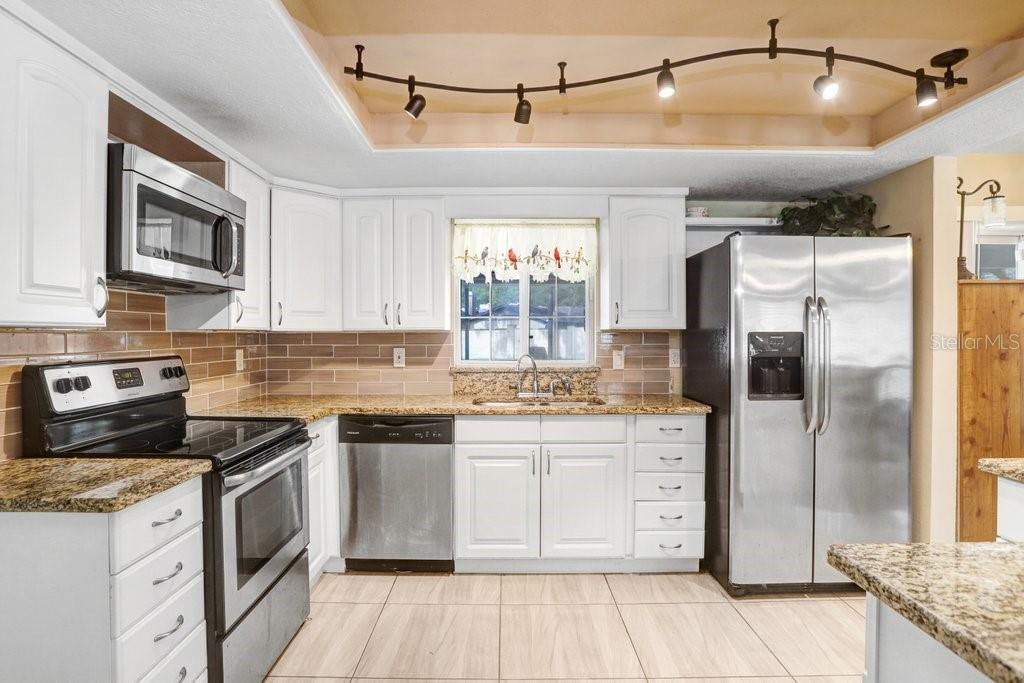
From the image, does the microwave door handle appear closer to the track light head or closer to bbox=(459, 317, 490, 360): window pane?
bbox=(459, 317, 490, 360): window pane

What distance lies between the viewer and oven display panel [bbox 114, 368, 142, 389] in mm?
2025

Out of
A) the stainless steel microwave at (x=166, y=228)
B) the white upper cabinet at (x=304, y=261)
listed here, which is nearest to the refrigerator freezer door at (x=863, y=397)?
the white upper cabinet at (x=304, y=261)

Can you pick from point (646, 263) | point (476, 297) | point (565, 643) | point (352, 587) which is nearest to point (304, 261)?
point (476, 297)

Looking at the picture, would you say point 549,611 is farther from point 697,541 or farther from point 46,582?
point 46,582

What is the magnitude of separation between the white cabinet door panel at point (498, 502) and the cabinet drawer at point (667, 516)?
566 millimetres

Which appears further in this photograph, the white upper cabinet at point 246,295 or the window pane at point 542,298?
the window pane at point 542,298

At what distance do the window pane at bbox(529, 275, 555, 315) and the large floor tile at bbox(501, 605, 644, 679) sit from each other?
180cm

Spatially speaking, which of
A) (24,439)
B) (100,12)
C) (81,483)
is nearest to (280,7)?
(100,12)

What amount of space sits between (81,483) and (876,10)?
2945 millimetres

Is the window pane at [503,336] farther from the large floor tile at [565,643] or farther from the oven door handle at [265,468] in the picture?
the large floor tile at [565,643]

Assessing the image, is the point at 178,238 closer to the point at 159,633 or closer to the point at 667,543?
the point at 159,633

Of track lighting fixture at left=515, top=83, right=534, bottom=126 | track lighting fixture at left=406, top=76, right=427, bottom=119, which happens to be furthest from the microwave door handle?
track lighting fixture at left=515, top=83, right=534, bottom=126

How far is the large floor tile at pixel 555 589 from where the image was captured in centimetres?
259

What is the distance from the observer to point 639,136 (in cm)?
257
